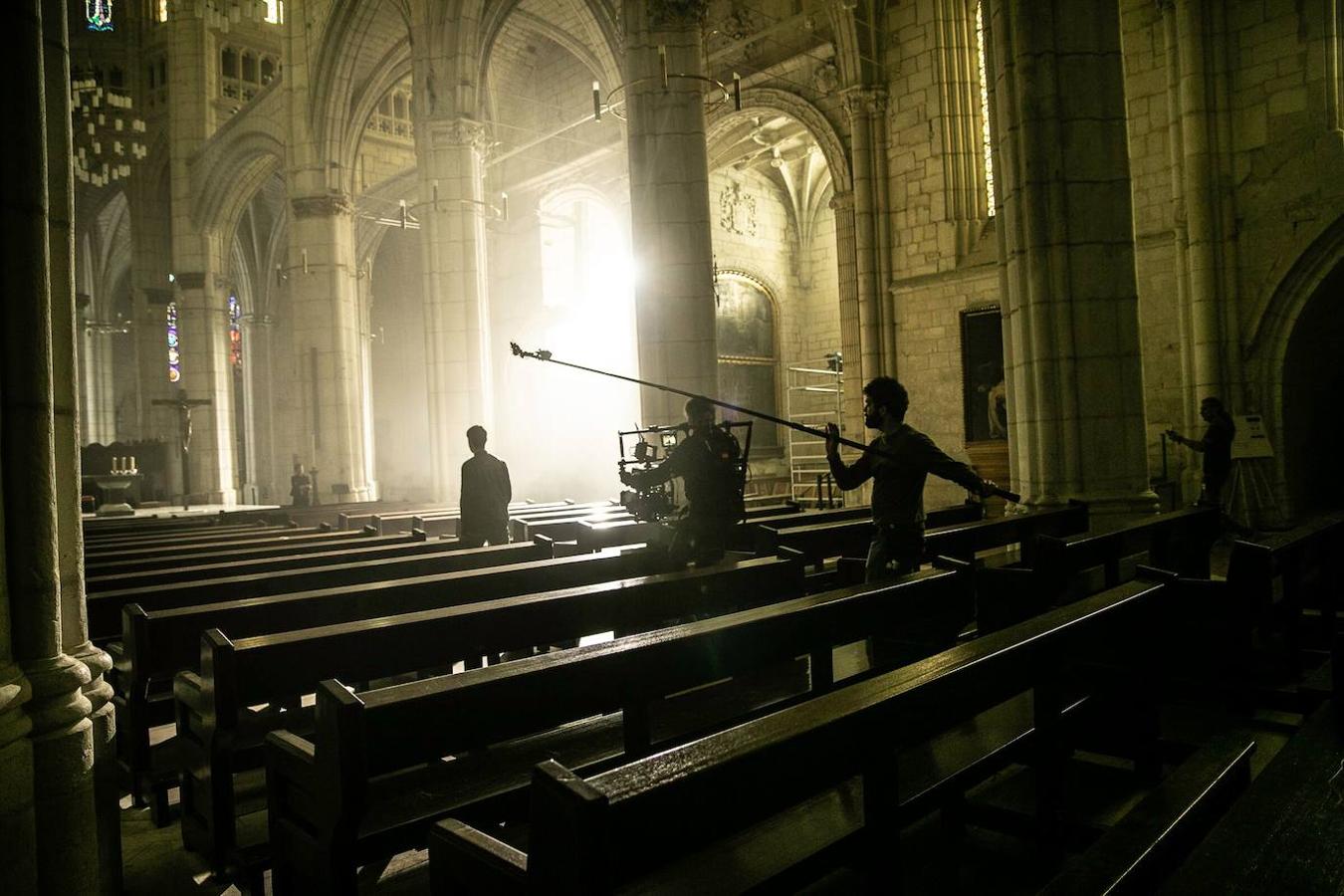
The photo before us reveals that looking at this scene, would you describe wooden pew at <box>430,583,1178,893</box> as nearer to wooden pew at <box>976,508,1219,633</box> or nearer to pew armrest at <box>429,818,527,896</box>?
pew armrest at <box>429,818,527,896</box>

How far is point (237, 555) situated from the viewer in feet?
20.3

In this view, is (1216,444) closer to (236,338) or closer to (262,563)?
(262,563)

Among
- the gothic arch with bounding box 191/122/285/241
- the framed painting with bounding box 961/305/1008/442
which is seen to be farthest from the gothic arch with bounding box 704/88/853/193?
the gothic arch with bounding box 191/122/285/241

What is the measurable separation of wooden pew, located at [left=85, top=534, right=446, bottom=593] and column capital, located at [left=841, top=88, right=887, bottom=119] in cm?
1151

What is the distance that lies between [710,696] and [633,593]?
572mm

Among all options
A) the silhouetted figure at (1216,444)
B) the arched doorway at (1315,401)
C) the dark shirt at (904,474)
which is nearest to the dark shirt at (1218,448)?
the silhouetted figure at (1216,444)

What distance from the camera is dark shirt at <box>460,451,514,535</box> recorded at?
7.14 metres

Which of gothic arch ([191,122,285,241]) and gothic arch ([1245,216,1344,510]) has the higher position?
gothic arch ([191,122,285,241])

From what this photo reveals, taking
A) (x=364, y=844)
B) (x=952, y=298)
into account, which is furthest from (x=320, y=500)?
(x=364, y=844)

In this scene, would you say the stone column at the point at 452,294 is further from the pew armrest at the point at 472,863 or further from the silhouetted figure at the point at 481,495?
the pew armrest at the point at 472,863

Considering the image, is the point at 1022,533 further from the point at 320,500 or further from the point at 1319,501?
the point at 320,500

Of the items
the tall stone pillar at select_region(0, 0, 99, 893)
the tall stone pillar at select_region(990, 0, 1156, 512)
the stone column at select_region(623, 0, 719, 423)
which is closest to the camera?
the tall stone pillar at select_region(0, 0, 99, 893)

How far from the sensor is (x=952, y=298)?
45.6 ft

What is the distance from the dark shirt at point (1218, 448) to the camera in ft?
30.4
